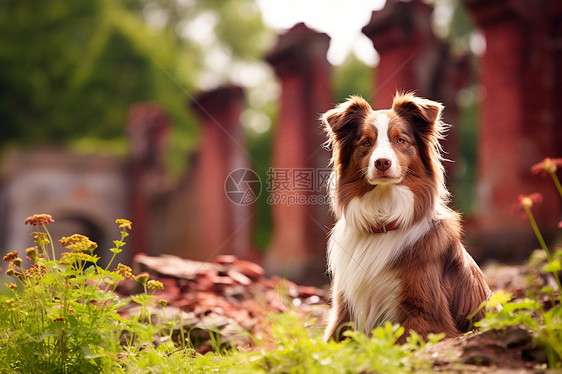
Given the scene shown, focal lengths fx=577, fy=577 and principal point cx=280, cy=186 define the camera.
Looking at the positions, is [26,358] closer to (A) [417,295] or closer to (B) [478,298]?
(A) [417,295]

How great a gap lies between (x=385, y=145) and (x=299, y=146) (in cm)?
695

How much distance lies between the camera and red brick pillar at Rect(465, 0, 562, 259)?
8211mm

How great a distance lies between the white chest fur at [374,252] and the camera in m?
3.39

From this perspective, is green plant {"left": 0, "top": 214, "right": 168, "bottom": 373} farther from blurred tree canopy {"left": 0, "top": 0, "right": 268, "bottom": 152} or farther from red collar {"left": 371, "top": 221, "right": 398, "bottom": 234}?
blurred tree canopy {"left": 0, "top": 0, "right": 268, "bottom": 152}

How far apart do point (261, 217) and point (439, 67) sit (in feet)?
45.8

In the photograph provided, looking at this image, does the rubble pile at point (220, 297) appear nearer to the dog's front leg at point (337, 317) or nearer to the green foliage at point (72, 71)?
the dog's front leg at point (337, 317)

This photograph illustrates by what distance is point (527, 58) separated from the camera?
846 centimetres

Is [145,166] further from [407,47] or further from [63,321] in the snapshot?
[63,321]

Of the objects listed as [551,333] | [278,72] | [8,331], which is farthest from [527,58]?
[8,331]

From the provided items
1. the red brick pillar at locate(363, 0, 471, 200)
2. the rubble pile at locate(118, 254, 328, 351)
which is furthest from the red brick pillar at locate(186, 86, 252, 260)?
the rubble pile at locate(118, 254, 328, 351)

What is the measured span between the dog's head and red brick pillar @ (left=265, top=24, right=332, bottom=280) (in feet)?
19.3

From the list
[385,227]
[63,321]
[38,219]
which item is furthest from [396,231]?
[38,219]

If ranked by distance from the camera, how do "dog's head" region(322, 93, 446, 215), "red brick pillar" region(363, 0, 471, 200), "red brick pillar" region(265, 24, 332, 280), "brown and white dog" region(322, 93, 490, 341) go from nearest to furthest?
"brown and white dog" region(322, 93, 490, 341) < "dog's head" region(322, 93, 446, 215) < "red brick pillar" region(363, 0, 471, 200) < "red brick pillar" region(265, 24, 332, 280)

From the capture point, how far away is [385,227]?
139 inches
